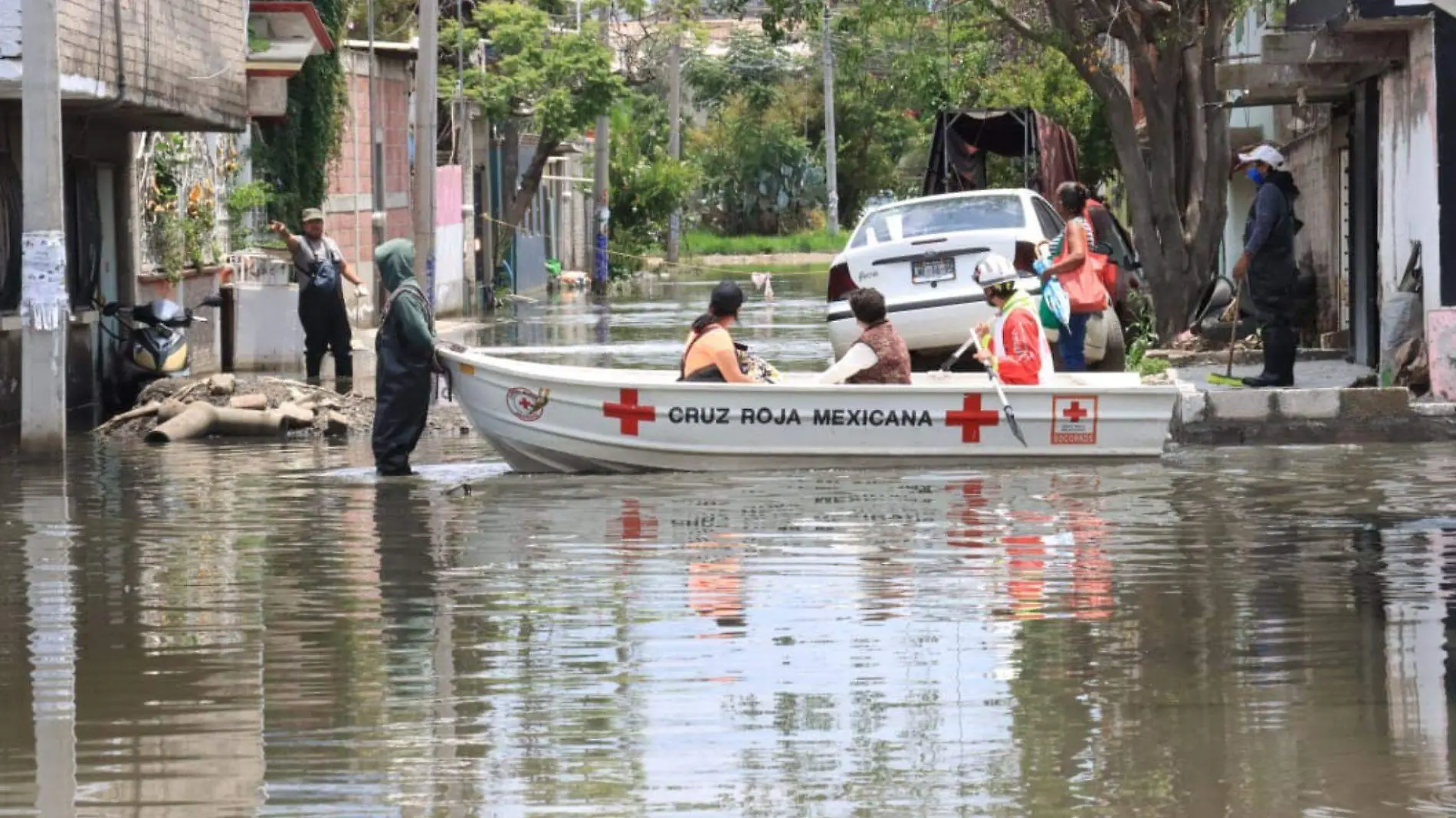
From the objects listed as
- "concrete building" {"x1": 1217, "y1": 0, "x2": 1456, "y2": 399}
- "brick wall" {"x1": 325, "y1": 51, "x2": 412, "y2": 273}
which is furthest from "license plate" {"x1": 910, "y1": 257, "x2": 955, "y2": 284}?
"brick wall" {"x1": 325, "y1": 51, "x2": 412, "y2": 273}

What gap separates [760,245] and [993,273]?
202ft

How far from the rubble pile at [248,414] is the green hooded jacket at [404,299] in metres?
3.61

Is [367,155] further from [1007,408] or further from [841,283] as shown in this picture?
[1007,408]

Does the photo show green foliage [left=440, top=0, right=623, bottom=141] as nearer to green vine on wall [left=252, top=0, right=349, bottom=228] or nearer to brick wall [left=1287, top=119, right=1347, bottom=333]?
green vine on wall [left=252, top=0, right=349, bottom=228]

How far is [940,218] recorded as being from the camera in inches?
794

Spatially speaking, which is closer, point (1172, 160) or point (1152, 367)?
point (1152, 367)

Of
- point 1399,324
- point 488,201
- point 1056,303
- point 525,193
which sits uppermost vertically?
point 525,193

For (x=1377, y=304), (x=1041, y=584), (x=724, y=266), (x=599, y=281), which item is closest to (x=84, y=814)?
(x=1041, y=584)

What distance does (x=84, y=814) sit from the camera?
20.7 feet

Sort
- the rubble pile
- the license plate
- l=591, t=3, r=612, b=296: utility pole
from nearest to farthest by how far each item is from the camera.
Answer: the rubble pile → the license plate → l=591, t=3, r=612, b=296: utility pole

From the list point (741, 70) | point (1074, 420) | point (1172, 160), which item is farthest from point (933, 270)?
point (741, 70)

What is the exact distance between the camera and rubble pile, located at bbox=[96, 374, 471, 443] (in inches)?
711

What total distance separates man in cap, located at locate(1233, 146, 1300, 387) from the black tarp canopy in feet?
41.9

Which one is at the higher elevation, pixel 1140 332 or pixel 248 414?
pixel 1140 332
